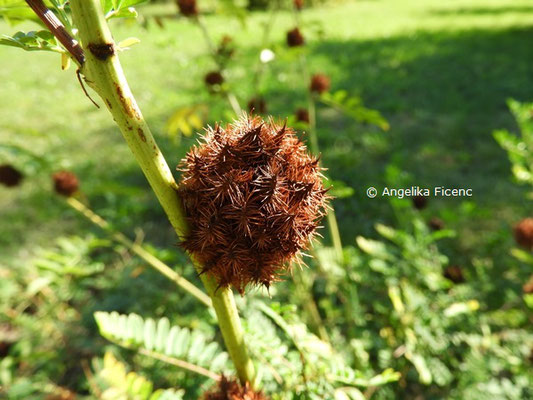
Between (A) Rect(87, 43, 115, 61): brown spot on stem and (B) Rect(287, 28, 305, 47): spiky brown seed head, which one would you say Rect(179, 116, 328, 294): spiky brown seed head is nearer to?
(A) Rect(87, 43, 115, 61): brown spot on stem

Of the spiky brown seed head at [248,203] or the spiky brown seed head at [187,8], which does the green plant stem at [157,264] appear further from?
the spiky brown seed head at [187,8]

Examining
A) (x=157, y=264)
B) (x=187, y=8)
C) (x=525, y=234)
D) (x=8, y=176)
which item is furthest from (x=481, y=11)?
(x=157, y=264)

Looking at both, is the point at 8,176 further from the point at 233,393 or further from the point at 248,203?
the point at 248,203

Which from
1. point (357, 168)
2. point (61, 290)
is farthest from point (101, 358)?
point (357, 168)

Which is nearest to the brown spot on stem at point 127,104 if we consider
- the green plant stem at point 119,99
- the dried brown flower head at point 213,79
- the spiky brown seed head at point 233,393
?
the green plant stem at point 119,99

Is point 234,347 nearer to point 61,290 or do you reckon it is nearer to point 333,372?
point 333,372

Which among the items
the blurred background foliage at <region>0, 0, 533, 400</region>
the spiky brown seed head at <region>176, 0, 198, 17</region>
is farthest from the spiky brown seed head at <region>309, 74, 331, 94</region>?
the spiky brown seed head at <region>176, 0, 198, 17</region>
